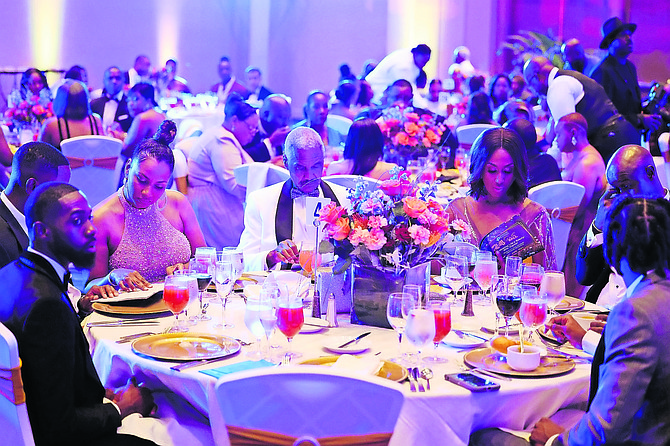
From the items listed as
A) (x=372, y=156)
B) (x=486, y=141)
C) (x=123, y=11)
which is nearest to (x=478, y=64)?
(x=123, y=11)

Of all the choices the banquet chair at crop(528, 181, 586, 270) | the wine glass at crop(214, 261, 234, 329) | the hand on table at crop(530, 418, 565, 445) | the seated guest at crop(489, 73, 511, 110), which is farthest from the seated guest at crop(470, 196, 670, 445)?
the seated guest at crop(489, 73, 511, 110)

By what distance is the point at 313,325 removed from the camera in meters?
2.56

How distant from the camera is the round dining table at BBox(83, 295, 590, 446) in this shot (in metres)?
1.91

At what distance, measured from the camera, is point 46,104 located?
26.1 feet

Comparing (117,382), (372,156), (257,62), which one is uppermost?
(257,62)

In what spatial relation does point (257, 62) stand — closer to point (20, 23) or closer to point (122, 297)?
point (20, 23)

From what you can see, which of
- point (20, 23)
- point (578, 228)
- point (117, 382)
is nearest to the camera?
point (117, 382)

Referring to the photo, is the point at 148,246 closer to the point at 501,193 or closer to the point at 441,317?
the point at 501,193

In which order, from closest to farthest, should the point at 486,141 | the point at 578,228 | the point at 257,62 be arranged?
the point at 486,141
the point at 578,228
the point at 257,62

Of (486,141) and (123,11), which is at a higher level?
(123,11)

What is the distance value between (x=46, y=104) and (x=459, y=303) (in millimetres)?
6312

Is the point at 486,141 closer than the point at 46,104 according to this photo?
Yes

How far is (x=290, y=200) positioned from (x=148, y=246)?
29.1 inches

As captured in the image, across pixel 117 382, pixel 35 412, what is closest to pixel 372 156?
pixel 117 382
